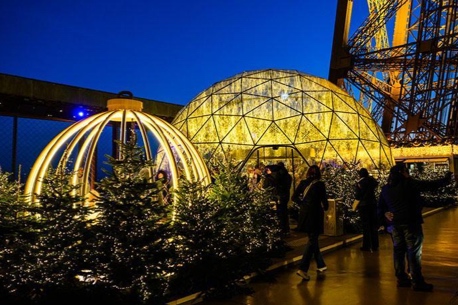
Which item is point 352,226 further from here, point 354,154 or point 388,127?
point 388,127

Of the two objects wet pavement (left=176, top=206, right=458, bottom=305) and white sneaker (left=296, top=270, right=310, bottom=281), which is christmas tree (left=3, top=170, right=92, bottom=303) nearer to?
wet pavement (left=176, top=206, right=458, bottom=305)

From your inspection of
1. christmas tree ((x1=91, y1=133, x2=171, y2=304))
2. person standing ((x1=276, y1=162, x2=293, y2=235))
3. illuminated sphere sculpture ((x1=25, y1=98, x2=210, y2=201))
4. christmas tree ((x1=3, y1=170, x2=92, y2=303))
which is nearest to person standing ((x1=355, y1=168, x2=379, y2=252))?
person standing ((x1=276, y1=162, x2=293, y2=235))

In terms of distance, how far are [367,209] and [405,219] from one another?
3.78 meters

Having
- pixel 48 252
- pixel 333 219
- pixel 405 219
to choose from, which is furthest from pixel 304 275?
pixel 333 219

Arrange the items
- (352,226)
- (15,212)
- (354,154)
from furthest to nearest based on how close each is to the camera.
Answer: (354,154)
(352,226)
(15,212)

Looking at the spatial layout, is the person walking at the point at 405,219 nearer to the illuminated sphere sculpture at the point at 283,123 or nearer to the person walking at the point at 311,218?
the person walking at the point at 311,218

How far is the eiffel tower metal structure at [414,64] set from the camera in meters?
29.5

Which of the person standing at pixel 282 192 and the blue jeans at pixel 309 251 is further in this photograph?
the person standing at pixel 282 192

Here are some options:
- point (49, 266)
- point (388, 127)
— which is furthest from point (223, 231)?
point (388, 127)

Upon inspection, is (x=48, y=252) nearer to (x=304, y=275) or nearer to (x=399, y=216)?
(x=304, y=275)

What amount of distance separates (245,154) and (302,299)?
1185 centimetres

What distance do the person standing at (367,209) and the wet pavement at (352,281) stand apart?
0.24 m

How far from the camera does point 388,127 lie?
124 feet

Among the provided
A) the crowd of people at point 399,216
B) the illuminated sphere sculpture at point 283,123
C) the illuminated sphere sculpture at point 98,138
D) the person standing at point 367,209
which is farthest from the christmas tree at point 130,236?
the illuminated sphere sculpture at point 283,123
